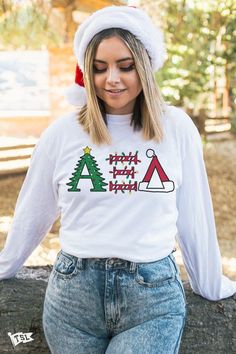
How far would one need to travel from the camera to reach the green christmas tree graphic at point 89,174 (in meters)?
1.45

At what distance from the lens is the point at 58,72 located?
742 centimetres

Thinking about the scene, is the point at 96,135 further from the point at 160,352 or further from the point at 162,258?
the point at 160,352

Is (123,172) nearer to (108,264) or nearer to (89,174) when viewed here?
(89,174)

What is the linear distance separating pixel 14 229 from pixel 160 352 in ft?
2.11

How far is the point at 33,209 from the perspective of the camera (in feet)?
5.48

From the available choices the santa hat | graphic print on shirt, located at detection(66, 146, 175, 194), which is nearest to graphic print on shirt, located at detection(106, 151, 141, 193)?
graphic print on shirt, located at detection(66, 146, 175, 194)

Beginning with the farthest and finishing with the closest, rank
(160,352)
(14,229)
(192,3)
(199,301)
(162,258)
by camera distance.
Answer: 1. (192,3)
2. (199,301)
3. (14,229)
4. (162,258)
5. (160,352)

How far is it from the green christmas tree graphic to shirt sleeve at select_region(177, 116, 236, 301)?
262 millimetres

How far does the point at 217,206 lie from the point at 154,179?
20.0ft

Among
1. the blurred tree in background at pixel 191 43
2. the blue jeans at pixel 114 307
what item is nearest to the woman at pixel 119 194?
the blue jeans at pixel 114 307

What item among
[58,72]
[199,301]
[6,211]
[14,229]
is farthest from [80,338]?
[58,72]

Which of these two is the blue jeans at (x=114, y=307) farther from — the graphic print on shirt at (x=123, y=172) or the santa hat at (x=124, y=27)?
the santa hat at (x=124, y=27)

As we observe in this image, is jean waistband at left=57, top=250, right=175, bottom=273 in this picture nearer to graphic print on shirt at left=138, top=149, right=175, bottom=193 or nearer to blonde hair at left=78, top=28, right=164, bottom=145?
graphic print on shirt at left=138, top=149, right=175, bottom=193

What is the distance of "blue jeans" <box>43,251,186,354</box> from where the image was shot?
4.55ft
